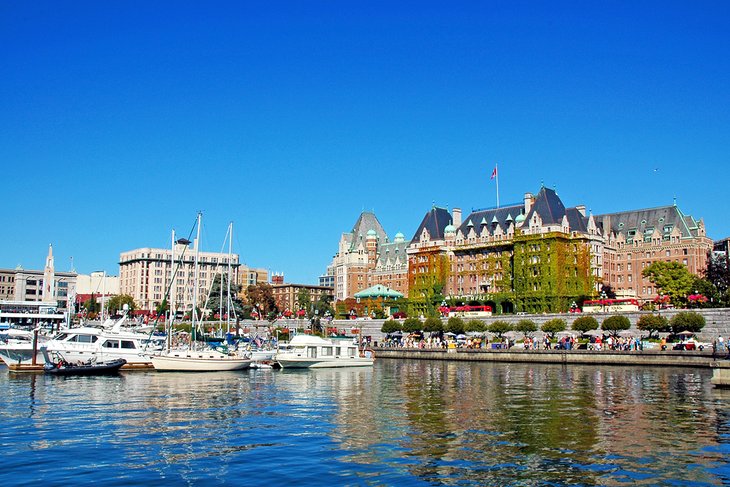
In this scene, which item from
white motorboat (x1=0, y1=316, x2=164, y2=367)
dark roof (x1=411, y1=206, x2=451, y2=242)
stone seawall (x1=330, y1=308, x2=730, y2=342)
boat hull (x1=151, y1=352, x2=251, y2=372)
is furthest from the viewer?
dark roof (x1=411, y1=206, x2=451, y2=242)

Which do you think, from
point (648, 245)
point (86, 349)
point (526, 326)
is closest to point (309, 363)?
point (86, 349)

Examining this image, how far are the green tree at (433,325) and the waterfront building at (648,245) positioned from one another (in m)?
41.8

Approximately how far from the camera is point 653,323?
9294cm

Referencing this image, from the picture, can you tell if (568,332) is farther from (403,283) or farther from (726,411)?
(403,283)

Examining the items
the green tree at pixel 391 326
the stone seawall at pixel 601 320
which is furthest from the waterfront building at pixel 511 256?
the green tree at pixel 391 326

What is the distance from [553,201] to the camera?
133 meters

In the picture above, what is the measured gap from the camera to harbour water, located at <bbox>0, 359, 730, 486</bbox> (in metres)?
24.6

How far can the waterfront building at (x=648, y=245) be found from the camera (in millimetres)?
140125

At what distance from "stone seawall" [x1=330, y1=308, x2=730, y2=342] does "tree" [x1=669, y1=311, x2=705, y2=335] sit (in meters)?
1.17

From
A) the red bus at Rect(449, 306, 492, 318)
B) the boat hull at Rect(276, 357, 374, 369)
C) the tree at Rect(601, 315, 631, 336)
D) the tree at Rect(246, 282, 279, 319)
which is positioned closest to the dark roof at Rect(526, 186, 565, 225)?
the red bus at Rect(449, 306, 492, 318)

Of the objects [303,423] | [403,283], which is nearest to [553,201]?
[403,283]

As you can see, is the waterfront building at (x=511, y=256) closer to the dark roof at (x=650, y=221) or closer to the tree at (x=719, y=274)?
the dark roof at (x=650, y=221)

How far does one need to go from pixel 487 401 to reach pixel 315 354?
119ft

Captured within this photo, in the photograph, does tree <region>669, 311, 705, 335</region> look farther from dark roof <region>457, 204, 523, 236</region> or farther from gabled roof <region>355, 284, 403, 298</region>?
gabled roof <region>355, 284, 403, 298</region>
